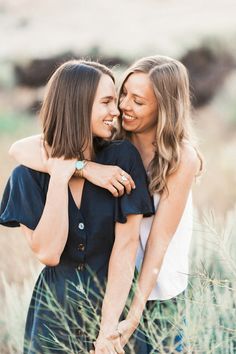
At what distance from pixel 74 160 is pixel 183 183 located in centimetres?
46

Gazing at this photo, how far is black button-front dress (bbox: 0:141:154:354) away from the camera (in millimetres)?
2820

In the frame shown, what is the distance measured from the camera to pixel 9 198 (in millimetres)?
2934

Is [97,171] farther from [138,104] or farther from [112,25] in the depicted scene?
[112,25]

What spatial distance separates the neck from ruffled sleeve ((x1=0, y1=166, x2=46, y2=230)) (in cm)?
50

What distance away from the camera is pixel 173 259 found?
3.12m

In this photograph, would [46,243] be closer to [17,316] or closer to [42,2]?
[17,316]

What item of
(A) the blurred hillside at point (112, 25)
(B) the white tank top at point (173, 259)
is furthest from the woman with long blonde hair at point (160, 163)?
(A) the blurred hillside at point (112, 25)

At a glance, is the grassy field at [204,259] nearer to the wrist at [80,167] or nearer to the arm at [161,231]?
the arm at [161,231]

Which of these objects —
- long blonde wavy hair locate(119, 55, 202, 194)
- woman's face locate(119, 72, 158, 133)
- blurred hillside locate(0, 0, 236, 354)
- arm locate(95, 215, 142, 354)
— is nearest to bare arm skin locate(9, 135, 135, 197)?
arm locate(95, 215, 142, 354)

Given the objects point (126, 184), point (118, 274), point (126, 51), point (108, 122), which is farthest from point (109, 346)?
point (126, 51)

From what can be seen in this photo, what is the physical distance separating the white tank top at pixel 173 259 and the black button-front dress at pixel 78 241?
216 mm

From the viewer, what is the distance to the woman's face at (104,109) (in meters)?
2.83

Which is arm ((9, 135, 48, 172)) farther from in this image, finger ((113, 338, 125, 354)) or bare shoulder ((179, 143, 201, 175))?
finger ((113, 338, 125, 354))

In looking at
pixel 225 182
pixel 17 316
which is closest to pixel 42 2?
pixel 225 182
